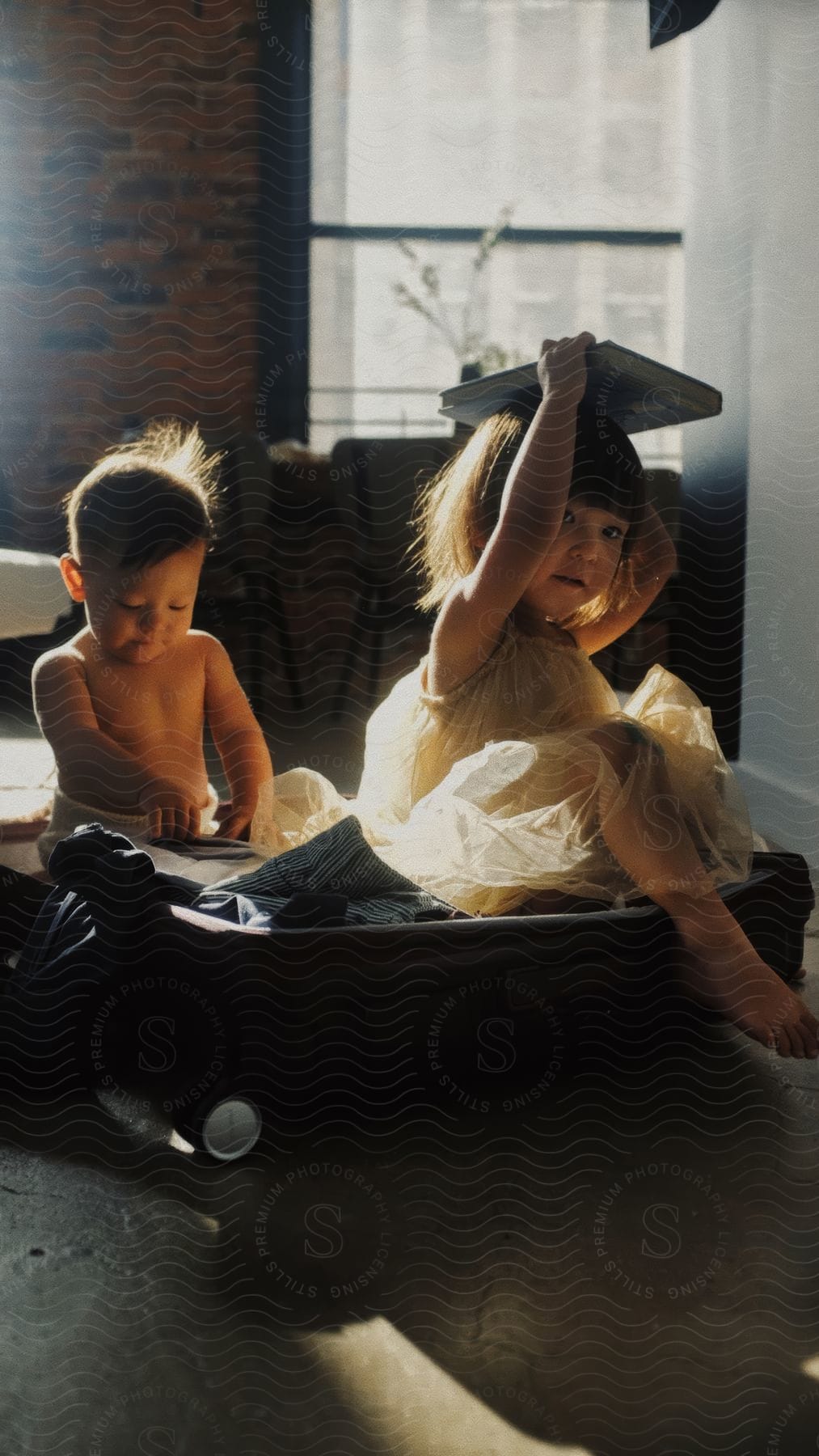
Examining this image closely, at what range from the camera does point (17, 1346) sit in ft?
1.58

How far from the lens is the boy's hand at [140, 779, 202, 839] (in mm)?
992

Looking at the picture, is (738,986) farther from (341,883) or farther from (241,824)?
(241,824)

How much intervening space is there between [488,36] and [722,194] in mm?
788

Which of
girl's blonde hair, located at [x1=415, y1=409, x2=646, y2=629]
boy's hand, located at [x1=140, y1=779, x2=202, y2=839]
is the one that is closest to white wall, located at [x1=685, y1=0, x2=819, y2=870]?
girl's blonde hair, located at [x1=415, y1=409, x2=646, y2=629]

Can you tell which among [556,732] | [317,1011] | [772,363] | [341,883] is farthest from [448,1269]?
[772,363]

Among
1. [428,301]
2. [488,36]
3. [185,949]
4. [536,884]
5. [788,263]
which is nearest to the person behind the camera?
A: [185,949]

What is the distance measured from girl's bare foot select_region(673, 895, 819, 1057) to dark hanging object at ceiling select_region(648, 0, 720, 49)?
0.84m

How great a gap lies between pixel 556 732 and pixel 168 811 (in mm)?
321

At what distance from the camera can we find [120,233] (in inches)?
89.4

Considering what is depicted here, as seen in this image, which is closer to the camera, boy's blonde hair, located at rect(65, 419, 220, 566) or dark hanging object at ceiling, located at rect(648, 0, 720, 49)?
boy's blonde hair, located at rect(65, 419, 220, 566)

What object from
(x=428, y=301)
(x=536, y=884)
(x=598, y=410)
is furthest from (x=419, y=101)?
(x=536, y=884)

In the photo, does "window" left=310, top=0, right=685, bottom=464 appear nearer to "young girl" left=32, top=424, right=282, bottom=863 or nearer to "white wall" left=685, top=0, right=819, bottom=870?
"white wall" left=685, top=0, right=819, bottom=870

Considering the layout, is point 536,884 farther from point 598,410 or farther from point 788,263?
point 788,263

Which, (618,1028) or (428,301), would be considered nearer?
(618,1028)
